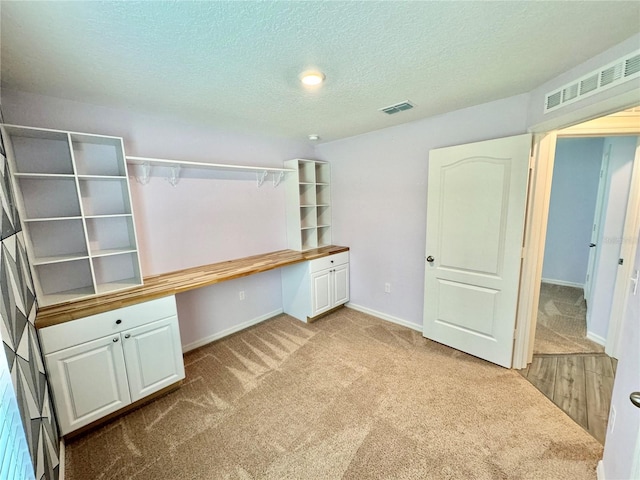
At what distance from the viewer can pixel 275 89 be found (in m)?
1.82

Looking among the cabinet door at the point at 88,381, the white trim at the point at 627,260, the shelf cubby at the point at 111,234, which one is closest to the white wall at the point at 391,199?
the white trim at the point at 627,260

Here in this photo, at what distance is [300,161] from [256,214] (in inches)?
33.3

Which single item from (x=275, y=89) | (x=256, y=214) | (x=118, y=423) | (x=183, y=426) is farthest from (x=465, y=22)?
(x=118, y=423)

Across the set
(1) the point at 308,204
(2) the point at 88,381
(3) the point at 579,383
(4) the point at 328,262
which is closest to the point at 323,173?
(1) the point at 308,204

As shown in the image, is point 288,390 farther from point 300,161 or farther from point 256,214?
point 300,161

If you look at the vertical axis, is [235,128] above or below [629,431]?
above

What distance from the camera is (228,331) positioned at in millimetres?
2955

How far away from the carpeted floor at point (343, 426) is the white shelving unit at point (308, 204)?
4.96 feet

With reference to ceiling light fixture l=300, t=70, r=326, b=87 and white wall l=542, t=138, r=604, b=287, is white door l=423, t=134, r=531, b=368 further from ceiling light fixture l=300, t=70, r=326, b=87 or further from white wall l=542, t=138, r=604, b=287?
white wall l=542, t=138, r=604, b=287

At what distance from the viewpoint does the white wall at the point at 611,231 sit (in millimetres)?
2389

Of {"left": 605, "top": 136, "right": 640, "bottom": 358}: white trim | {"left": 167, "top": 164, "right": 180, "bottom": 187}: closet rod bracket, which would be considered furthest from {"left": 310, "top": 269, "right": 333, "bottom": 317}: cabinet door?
{"left": 605, "top": 136, "right": 640, "bottom": 358}: white trim

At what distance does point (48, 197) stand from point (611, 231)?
4.76m

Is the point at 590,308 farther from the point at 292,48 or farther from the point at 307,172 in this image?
the point at 292,48

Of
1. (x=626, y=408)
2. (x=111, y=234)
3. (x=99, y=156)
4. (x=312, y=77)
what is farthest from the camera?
(x=111, y=234)
